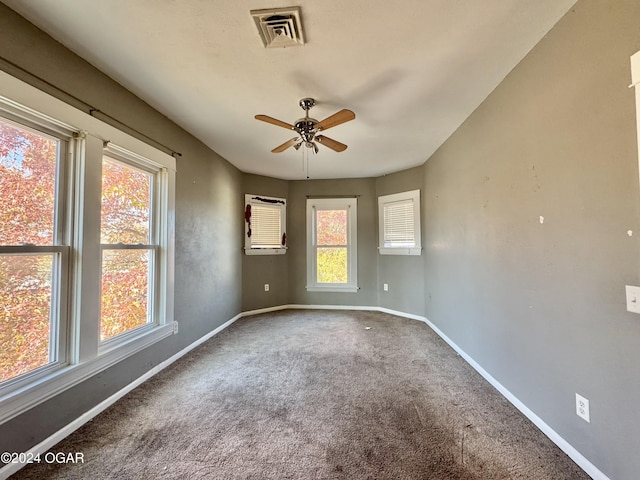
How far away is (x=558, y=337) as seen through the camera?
1.52m

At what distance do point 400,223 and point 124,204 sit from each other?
3.67m

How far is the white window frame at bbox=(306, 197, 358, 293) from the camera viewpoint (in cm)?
483

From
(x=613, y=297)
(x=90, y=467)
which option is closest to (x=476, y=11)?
(x=613, y=297)

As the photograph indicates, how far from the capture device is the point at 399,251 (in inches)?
173

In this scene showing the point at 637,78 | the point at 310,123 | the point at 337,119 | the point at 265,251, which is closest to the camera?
the point at 637,78

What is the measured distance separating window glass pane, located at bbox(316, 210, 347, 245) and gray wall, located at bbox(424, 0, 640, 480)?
271 cm

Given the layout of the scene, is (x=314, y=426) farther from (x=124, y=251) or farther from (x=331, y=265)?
(x=331, y=265)

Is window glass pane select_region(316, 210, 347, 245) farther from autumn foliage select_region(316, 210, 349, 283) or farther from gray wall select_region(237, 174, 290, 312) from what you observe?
gray wall select_region(237, 174, 290, 312)

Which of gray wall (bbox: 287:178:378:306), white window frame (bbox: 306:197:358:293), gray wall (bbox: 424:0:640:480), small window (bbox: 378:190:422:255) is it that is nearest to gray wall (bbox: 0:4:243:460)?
gray wall (bbox: 287:178:378:306)

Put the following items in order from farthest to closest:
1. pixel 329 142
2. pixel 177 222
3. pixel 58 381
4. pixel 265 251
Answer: pixel 265 251
pixel 177 222
pixel 329 142
pixel 58 381

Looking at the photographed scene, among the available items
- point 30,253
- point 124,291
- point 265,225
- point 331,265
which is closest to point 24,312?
point 30,253

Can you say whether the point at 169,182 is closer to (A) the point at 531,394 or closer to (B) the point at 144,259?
(B) the point at 144,259

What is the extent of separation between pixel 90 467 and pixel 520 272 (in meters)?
2.81

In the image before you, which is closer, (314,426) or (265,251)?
(314,426)
